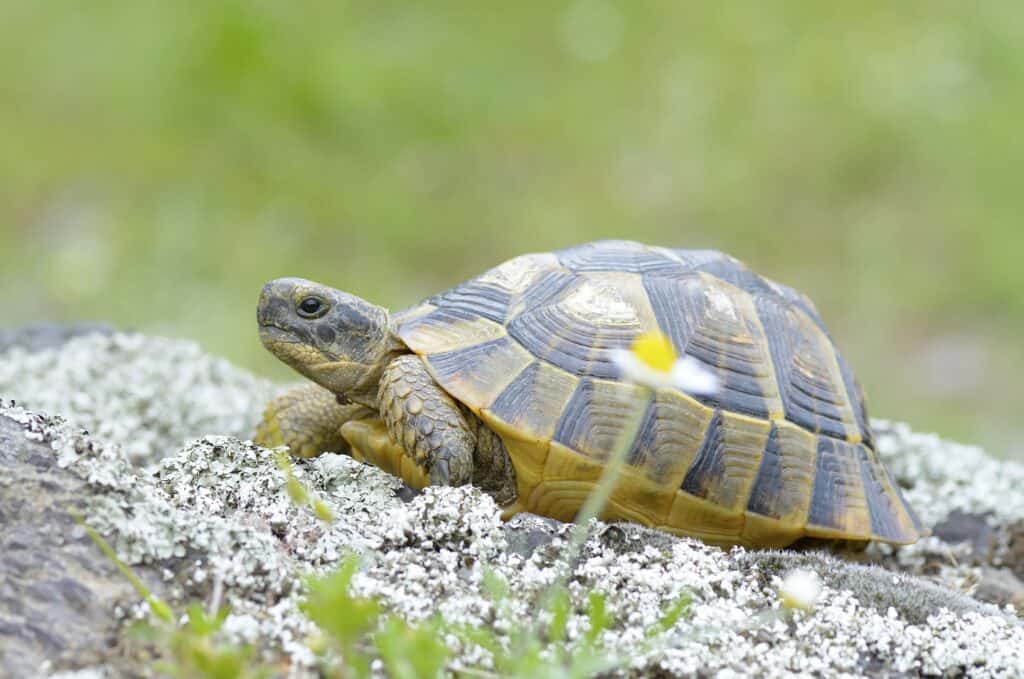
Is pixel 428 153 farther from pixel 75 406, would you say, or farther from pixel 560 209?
pixel 75 406

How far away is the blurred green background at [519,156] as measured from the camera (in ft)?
23.9

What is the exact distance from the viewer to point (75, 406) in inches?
152

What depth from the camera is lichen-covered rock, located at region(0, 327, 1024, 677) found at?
1.86m

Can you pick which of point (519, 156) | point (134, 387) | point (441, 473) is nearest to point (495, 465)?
point (441, 473)

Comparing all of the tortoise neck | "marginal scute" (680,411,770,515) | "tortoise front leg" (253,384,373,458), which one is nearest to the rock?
the tortoise neck

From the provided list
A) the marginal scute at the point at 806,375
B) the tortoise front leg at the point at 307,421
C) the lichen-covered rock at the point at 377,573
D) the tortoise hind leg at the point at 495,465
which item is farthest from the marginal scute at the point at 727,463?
the tortoise front leg at the point at 307,421

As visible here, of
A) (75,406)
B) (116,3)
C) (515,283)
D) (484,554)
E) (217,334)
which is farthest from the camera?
(116,3)

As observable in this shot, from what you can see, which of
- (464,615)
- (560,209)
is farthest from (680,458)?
(560,209)

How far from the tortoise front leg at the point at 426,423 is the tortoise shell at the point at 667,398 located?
0.05m

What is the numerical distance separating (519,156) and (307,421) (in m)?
5.60

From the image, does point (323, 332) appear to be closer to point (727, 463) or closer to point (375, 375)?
point (375, 375)

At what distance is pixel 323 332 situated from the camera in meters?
2.99

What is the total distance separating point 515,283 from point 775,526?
37.1 inches

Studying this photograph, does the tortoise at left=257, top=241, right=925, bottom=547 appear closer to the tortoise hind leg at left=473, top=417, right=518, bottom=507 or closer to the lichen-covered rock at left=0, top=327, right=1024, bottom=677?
the tortoise hind leg at left=473, top=417, right=518, bottom=507
